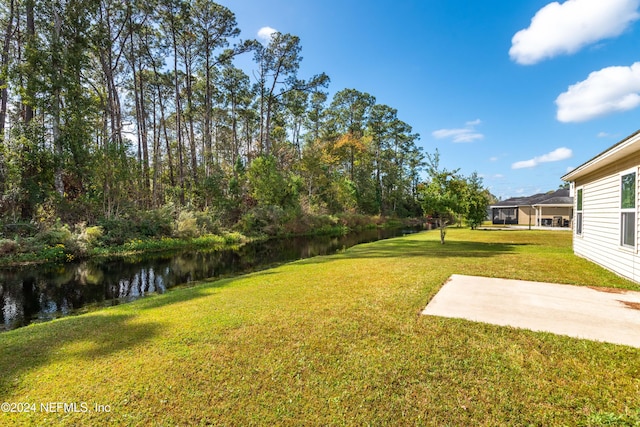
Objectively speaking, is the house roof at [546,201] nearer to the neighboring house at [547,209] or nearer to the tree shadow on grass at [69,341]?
the neighboring house at [547,209]

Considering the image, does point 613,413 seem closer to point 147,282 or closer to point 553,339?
point 553,339

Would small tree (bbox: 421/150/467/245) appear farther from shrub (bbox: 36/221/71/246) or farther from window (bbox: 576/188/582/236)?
shrub (bbox: 36/221/71/246)

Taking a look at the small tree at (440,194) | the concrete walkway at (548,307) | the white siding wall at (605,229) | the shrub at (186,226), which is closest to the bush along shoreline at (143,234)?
the shrub at (186,226)

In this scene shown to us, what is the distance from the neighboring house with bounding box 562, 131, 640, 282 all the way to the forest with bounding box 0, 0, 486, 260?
18.8 ft

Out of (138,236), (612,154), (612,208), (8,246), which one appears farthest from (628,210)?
(8,246)

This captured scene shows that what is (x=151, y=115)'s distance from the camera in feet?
91.2

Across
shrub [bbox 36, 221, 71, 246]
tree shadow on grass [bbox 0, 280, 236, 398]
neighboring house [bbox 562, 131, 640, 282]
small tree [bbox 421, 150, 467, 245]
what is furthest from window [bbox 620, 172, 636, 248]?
shrub [bbox 36, 221, 71, 246]

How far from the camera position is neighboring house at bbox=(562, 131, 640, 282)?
5466 millimetres

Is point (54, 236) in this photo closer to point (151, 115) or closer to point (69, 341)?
point (69, 341)

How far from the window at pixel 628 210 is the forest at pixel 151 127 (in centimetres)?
715

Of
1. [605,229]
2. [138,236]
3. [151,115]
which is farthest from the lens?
[151,115]

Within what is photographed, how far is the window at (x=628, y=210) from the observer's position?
5551 millimetres

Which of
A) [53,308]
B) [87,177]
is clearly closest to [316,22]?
[87,177]

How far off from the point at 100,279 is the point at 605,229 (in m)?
14.0
